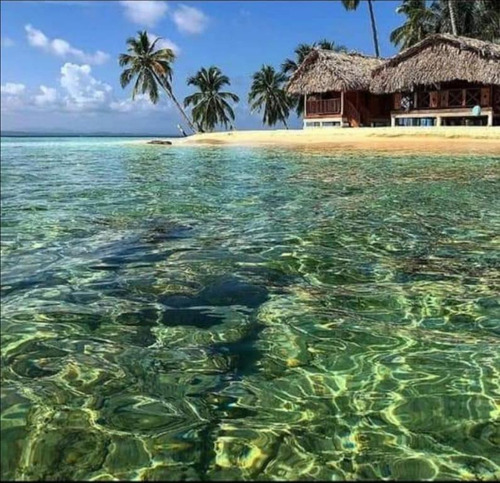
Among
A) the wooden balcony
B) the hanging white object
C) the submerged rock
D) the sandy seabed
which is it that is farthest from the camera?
the wooden balcony

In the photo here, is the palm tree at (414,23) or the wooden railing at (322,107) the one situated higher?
the palm tree at (414,23)

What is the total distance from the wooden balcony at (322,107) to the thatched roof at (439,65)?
2688 mm

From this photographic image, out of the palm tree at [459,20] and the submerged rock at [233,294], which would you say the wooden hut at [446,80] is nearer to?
the palm tree at [459,20]

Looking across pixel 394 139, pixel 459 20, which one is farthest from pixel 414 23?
pixel 394 139

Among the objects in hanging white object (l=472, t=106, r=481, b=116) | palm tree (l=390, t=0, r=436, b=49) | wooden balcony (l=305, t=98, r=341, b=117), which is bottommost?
hanging white object (l=472, t=106, r=481, b=116)

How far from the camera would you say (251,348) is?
3104mm

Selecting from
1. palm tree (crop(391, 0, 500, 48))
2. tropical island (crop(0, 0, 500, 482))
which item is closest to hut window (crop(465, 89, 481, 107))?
palm tree (crop(391, 0, 500, 48))

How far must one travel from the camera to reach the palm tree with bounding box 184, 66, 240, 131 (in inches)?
1587

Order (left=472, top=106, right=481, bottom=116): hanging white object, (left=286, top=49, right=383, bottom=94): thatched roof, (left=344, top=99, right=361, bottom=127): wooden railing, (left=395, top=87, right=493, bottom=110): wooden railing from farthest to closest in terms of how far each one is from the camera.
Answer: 1. (left=344, top=99, right=361, bottom=127): wooden railing
2. (left=286, top=49, right=383, bottom=94): thatched roof
3. (left=395, top=87, right=493, bottom=110): wooden railing
4. (left=472, top=106, right=481, bottom=116): hanging white object

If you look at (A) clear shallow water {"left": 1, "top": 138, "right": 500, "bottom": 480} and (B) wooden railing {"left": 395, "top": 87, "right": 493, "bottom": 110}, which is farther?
(B) wooden railing {"left": 395, "top": 87, "right": 493, "bottom": 110}

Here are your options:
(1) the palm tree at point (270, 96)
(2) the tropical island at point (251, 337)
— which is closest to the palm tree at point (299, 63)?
(1) the palm tree at point (270, 96)

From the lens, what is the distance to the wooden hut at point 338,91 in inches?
1056

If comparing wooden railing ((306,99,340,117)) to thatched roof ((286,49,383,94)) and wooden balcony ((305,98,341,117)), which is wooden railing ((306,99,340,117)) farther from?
thatched roof ((286,49,383,94))

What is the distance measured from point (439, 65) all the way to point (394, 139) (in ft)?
15.5
